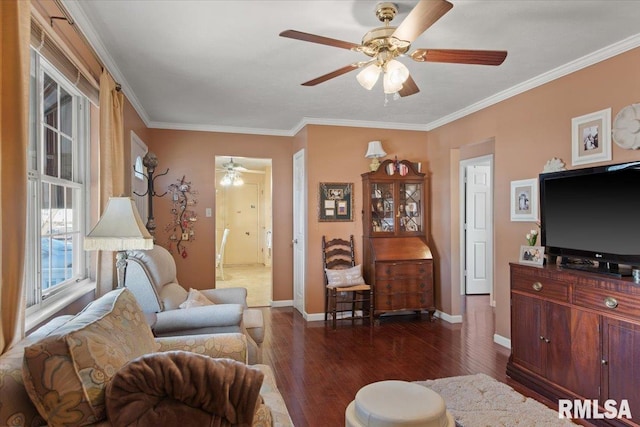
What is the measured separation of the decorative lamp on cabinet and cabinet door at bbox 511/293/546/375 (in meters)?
2.26

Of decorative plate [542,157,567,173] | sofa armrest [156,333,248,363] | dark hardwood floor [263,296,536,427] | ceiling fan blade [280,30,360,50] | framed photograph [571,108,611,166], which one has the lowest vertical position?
dark hardwood floor [263,296,536,427]

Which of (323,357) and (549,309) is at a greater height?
(549,309)

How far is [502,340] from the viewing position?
3.72 metres

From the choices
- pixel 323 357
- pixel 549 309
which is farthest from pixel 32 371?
pixel 549 309

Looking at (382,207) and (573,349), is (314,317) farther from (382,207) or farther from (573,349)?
(573,349)

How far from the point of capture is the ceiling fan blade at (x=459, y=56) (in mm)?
2023

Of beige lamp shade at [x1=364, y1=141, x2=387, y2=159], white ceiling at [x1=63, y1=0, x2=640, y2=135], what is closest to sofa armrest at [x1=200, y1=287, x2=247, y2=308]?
white ceiling at [x1=63, y1=0, x2=640, y2=135]

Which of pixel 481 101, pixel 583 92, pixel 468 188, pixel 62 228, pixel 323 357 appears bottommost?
pixel 323 357

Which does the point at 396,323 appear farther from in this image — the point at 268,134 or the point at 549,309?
the point at 268,134

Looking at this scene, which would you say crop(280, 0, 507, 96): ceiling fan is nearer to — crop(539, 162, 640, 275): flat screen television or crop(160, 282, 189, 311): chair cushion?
crop(539, 162, 640, 275): flat screen television

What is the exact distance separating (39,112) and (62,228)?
785 mm

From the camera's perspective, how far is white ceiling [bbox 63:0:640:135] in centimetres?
218

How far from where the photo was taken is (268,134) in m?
5.28

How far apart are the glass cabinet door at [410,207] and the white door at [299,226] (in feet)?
3.97
